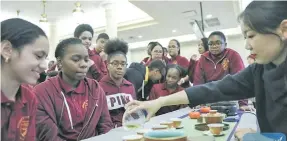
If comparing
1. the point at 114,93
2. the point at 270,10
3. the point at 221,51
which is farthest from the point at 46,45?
the point at 221,51

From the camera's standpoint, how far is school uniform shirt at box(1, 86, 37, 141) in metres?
0.96

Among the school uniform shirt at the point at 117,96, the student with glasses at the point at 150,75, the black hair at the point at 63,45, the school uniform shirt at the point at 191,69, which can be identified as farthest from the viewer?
the school uniform shirt at the point at 191,69

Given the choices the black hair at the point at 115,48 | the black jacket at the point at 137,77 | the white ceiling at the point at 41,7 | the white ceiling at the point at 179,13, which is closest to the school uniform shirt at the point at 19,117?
the black hair at the point at 115,48

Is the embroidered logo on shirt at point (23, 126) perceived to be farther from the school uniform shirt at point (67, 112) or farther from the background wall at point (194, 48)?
the background wall at point (194, 48)

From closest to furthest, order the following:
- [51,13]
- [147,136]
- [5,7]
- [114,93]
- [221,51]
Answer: [147,136] < [114,93] < [221,51] < [5,7] < [51,13]

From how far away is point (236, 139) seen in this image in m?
1.08

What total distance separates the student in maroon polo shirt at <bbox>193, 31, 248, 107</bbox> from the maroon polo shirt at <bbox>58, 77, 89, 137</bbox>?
1634mm

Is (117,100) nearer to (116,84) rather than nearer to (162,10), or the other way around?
(116,84)

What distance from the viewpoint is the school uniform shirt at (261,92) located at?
3.28 feet

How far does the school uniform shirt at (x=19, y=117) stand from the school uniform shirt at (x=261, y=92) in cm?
66

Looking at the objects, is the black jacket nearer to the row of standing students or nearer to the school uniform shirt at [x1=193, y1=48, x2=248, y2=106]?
the row of standing students

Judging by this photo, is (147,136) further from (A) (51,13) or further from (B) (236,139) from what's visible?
(A) (51,13)

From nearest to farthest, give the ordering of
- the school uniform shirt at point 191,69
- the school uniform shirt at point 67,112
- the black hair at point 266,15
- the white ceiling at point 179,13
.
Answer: the black hair at point 266,15, the school uniform shirt at point 67,112, the school uniform shirt at point 191,69, the white ceiling at point 179,13

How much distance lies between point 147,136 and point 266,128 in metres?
0.53
